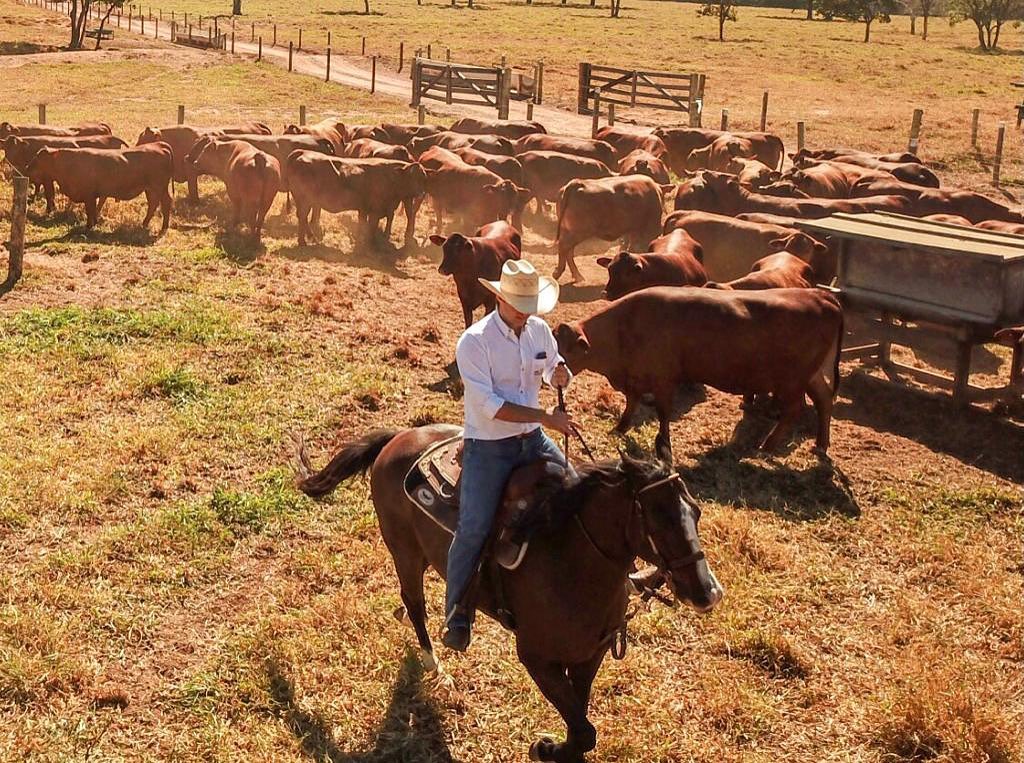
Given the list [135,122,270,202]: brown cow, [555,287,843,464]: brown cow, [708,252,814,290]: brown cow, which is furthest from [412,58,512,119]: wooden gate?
[555,287,843,464]: brown cow

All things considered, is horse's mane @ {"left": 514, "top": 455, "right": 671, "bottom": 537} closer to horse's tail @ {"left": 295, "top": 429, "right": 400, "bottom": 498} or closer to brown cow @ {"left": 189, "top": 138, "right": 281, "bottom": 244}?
horse's tail @ {"left": 295, "top": 429, "right": 400, "bottom": 498}

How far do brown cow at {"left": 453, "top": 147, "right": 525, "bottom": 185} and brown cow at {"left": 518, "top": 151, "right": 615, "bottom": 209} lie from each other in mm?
243

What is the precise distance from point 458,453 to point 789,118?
104 feet

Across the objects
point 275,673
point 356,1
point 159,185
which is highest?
point 356,1

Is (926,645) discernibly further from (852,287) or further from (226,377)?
(226,377)

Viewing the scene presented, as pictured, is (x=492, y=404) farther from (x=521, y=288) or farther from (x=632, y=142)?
(x=632, y=142)

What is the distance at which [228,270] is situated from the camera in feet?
50.3

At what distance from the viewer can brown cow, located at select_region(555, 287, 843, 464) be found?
10117 mm

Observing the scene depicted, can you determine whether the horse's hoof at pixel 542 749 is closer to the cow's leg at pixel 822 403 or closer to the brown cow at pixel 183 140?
the cow's leg at pixel 822 403

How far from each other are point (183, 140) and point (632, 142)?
9.83 metres

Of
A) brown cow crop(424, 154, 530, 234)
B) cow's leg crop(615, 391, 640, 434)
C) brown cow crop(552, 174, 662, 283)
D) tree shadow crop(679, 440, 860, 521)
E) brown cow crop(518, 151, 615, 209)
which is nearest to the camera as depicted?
tree shadow crop(679, 440, 860, 521)

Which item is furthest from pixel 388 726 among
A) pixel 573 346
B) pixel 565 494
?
pixel 573 346

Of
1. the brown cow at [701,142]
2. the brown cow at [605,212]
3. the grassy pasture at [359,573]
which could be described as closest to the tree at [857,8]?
the brown cow at [701,142]

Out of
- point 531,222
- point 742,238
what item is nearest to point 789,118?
point 531,222
